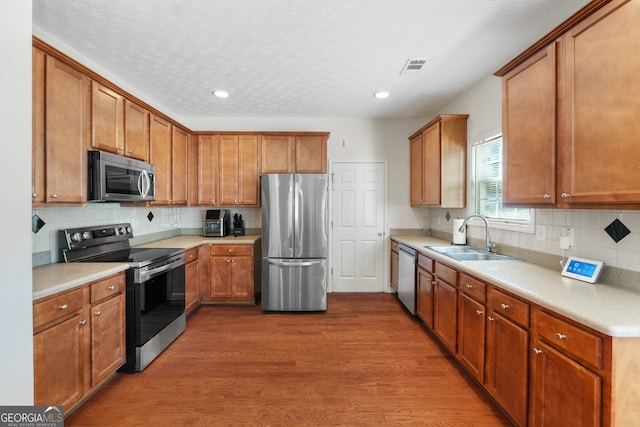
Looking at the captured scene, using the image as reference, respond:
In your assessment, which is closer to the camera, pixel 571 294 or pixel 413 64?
pixel 571 294

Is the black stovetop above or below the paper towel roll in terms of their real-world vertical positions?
below

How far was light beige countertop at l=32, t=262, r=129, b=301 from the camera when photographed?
159 centimetres

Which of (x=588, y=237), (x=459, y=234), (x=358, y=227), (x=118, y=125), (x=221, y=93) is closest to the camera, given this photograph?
(x=588, y=237)

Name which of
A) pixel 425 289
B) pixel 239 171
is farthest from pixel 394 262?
pixel 239 171

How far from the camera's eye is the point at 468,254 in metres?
2.79

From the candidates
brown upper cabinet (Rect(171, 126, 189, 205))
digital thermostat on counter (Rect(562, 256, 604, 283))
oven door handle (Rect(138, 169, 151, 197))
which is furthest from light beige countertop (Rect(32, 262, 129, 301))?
digital thermostat on counter (Rect(562, 256, 604, 283))

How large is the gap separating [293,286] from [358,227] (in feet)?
4.70

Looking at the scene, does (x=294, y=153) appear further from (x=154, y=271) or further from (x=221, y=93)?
(x=154, y=271)

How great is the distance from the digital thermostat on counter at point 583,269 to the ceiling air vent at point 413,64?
1.98m

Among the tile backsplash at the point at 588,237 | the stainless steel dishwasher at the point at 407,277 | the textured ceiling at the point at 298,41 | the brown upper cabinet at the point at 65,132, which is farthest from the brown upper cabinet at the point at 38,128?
the tile backsplash at the point at 588,237

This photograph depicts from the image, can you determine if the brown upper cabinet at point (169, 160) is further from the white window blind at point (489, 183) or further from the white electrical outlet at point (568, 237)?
the white electrical outlet at point (568, 237)

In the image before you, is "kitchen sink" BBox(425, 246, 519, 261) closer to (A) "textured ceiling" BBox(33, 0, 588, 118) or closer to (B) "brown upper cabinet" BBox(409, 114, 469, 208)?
(B) "brown upper cabinet" BBox(409, 114, 469, 208)

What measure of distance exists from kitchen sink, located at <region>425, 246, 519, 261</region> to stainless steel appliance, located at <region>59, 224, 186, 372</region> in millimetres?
2686

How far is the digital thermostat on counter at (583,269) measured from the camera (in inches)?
65.1
